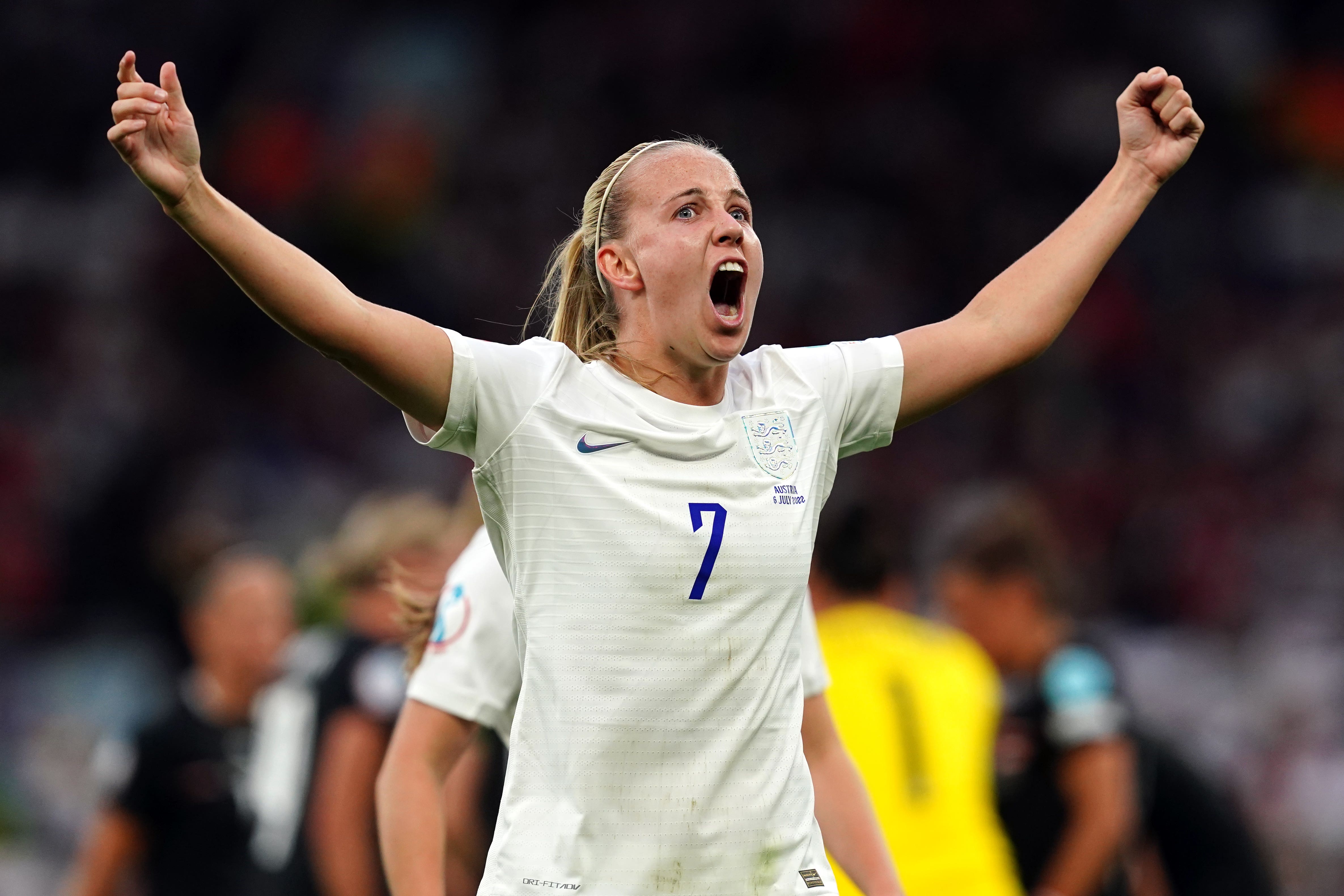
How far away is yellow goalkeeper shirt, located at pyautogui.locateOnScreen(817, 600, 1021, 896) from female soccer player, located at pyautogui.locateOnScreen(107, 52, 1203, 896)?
2.43 metres

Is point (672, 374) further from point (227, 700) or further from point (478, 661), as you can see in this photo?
point (227, 700)

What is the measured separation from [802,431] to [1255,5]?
53.7 ft

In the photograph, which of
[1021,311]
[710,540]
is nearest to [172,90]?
[710,540]

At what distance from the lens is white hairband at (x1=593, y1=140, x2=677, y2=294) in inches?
140

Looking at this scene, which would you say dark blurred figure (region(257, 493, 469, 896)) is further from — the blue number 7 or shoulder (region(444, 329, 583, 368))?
the blue number 7

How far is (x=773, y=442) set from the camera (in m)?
3.34

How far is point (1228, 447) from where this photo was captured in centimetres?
1459

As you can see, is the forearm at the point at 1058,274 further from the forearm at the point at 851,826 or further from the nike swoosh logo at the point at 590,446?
the forearm at the point at 851,826

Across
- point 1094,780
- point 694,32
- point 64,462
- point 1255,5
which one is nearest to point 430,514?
point 1094,780

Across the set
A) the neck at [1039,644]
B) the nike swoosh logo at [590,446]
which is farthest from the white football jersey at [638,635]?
the neck at [1039,644]

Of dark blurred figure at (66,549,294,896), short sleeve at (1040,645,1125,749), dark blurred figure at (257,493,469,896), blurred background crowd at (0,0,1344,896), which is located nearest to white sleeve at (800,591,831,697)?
dark blurred figure at (257,493,469,896)

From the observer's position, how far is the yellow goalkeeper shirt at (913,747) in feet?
18.8

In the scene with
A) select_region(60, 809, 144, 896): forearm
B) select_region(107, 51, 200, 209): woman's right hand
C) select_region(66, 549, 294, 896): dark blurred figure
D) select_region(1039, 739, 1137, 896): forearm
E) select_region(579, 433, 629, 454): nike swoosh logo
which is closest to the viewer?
select_region(107, 51, 200, 209): woman's right hand

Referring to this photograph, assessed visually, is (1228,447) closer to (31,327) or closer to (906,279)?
(906,279)
